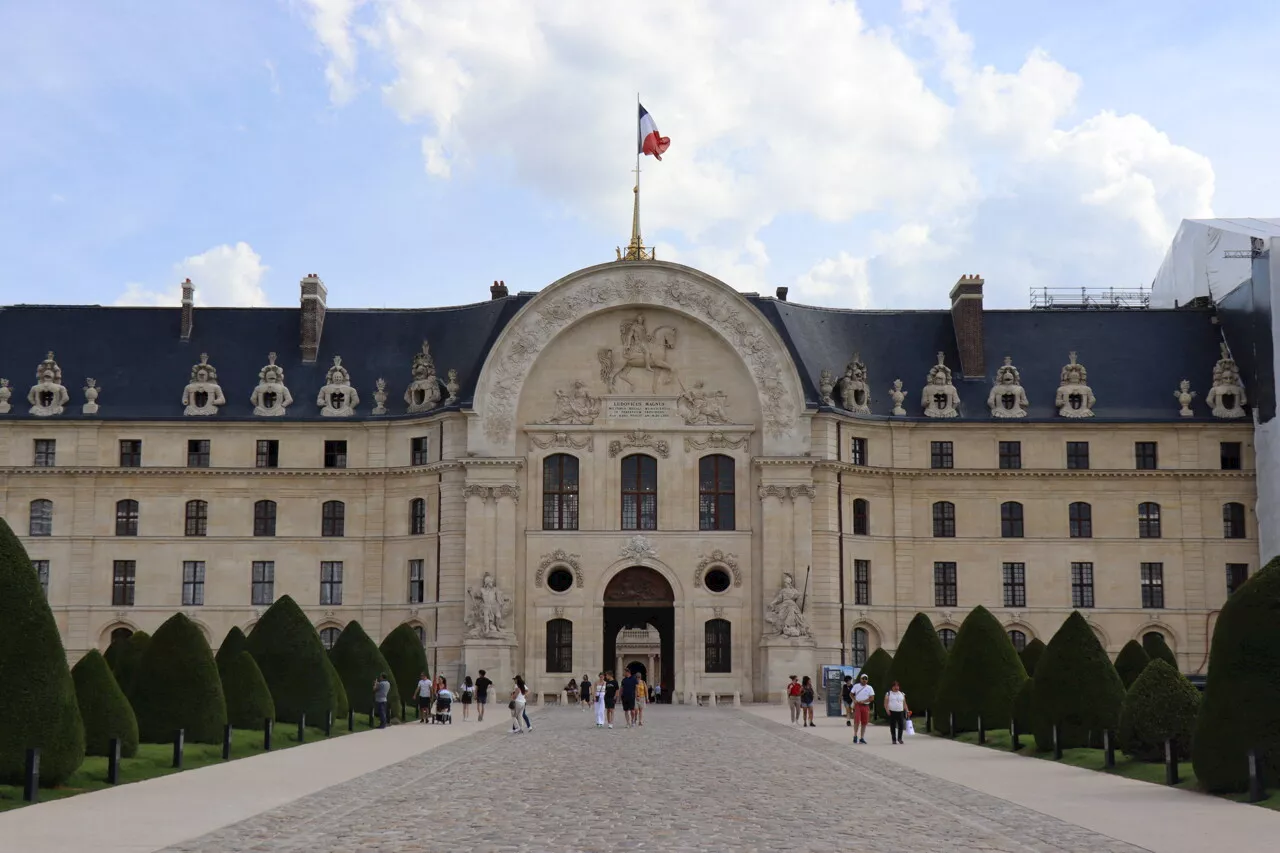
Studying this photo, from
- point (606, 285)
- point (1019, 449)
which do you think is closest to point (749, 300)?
point (606, 285)

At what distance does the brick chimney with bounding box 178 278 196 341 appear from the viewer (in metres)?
75.2

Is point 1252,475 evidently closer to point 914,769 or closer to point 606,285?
point 606,285

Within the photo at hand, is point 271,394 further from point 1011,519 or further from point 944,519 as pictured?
point 1011,519

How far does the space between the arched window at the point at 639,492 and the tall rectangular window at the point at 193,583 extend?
19.1 meters

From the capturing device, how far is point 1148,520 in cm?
7050

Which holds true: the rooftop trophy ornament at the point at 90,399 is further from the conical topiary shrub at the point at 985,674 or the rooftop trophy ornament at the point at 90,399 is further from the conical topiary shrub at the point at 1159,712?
the conical topiary shrub at the point at 1159,712

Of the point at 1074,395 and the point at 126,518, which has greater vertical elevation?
the point at 1074,395

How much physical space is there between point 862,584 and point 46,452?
36863 mm

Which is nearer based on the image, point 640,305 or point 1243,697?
point 1243,697

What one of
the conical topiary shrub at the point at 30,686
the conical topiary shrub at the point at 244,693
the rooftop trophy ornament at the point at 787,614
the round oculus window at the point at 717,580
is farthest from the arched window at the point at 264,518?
the conical topiary shrub at the point at 30,686

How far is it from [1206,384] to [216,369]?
45718mm

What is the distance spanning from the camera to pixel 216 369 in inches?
2906

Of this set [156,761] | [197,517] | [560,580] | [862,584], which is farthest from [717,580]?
[156,761]

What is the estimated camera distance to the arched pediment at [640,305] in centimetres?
6838
